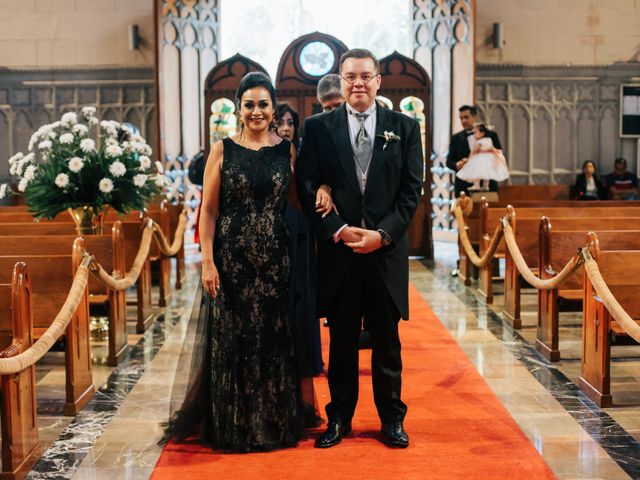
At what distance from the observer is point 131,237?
25.9ft

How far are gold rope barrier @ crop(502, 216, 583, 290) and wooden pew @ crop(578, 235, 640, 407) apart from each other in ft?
0.61

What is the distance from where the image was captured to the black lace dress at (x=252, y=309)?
439 cm

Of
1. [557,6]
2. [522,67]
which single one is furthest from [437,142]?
[557,6]

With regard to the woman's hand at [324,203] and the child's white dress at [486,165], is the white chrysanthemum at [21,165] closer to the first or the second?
the woman's hand at [324,203]

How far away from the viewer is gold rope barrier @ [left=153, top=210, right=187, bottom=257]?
836 cm

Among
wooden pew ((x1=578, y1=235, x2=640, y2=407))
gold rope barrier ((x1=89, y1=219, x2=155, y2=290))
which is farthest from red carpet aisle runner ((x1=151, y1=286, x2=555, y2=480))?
gold rope barrier ((x1=89, y1=219, x2=155, y2=290))

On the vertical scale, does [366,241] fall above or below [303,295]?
above

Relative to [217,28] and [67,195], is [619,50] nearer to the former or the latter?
[217,28]

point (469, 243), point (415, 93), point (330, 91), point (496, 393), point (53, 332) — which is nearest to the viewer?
point (53, 332)

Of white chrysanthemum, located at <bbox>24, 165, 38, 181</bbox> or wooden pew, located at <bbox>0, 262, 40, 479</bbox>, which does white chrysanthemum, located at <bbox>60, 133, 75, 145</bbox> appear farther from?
wooden pew, located at <bbox>0, 262, 40, 479</bbox>

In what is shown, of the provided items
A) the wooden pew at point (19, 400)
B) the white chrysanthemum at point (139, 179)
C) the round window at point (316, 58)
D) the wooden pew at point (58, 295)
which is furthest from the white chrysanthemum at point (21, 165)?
the round window at point (316, 58)

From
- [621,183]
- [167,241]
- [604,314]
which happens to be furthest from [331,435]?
[621,183]

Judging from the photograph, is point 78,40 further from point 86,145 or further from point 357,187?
point 357,187

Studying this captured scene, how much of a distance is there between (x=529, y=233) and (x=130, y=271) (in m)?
3.49
